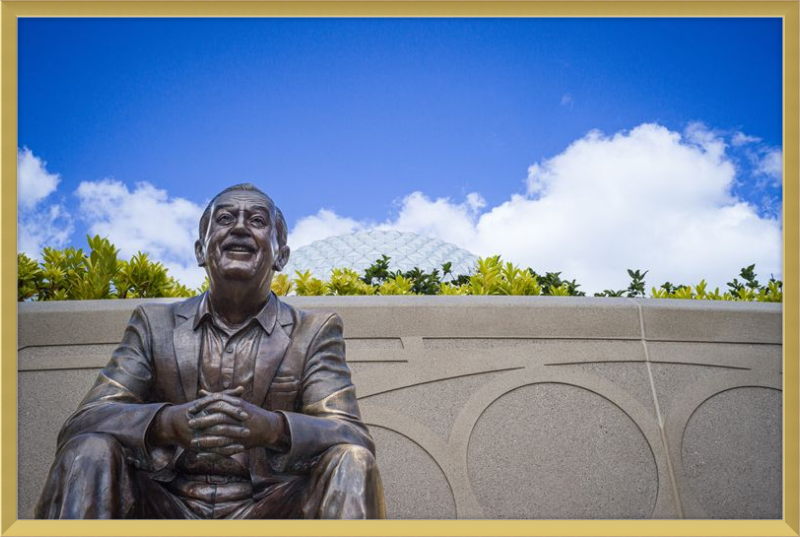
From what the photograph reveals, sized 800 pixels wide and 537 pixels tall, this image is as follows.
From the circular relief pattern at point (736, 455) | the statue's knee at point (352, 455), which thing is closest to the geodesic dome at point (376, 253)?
the circular relief pattern at point (736, 455)

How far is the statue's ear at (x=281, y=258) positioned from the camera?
3086 mm

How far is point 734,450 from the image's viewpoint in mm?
5922

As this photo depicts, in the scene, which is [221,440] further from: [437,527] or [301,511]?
[437,527]

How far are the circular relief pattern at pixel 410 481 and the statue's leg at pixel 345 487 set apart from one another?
10.3ft

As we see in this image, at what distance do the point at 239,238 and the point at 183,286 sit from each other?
4.08 meters

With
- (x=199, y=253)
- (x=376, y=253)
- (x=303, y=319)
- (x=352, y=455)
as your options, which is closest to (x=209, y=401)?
(x=352, y=455)

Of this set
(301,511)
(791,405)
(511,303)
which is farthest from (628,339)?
(301,511)

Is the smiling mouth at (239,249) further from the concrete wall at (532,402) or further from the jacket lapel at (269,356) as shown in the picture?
the concrete wall at (532,402)

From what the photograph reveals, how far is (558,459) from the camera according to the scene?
5.73 m

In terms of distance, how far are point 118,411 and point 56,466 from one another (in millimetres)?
258

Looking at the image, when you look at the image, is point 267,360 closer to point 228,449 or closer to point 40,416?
point 228,449

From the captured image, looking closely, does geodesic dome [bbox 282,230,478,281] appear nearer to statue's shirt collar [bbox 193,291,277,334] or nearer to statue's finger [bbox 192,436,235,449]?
statue's shirt collar [bbox 193,291,277,334]

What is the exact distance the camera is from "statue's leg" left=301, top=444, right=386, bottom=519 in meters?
2.47

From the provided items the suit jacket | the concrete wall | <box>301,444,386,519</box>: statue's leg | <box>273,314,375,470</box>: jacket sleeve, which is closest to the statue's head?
the suit jacket
